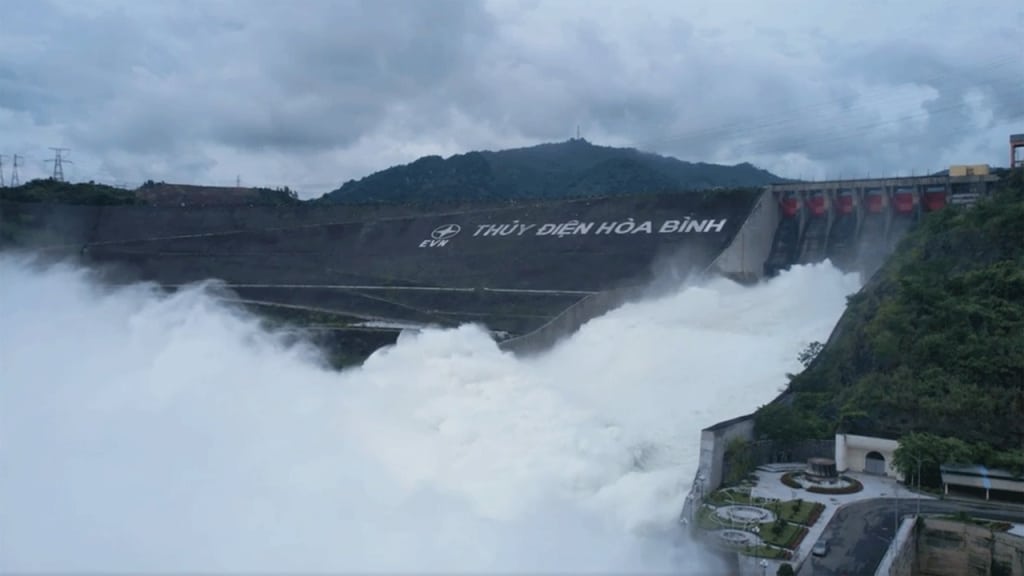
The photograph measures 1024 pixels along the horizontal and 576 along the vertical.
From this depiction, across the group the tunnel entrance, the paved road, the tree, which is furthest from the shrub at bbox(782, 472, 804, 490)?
the tree

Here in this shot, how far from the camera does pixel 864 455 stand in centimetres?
1978

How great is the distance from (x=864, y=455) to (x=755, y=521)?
17.1ft

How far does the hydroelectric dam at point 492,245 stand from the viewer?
3303 centimetres

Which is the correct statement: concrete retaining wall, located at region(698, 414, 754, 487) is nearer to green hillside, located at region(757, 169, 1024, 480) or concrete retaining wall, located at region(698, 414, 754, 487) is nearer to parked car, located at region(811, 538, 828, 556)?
A: green hillside, located at region(757, 169, 1024, 480)

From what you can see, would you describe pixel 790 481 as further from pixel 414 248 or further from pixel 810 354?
pixel 414 248

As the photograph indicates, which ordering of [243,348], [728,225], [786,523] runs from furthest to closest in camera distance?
[728,225] → [243,348] → [786,523]

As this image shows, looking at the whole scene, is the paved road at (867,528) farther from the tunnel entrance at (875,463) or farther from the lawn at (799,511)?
the tunnel entrance at (875,463)

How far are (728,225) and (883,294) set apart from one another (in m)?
10.2

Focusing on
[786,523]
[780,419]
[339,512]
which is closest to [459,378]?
[780,419]

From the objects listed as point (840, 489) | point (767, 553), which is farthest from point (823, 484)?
point (767, 553)

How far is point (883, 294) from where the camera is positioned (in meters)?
25.4

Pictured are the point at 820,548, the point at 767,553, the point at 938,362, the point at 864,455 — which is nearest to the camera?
the point at 767,553

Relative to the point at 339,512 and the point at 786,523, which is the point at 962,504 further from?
the point at 339,512

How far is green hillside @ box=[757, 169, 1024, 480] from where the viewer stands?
18.8 m
